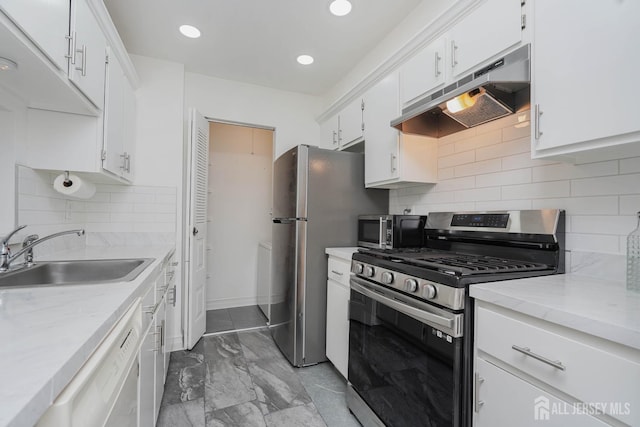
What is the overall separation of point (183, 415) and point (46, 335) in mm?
1409

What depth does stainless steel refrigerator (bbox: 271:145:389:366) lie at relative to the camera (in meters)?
2.16

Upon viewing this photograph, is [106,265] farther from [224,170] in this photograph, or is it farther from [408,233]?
[224,170]

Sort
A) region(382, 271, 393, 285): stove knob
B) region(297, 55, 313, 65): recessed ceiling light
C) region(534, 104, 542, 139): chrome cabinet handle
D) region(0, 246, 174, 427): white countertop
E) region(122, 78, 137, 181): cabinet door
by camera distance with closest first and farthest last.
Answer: region(0, 246, 174, 427): white countertop, region(534, 104, 542, 139): chrome cabinet handle, region(382, 271, 393, 285): stove knob, region(122, 78, 137, 181): cabinet door, region(297, 55, 313, 65): recessed ceiling light

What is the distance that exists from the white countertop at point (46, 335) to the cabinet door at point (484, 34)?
176cm

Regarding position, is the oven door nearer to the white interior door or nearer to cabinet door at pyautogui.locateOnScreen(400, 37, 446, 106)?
cabinet door at pyautogui.locateOnScreen(400, 37, 446, 106)

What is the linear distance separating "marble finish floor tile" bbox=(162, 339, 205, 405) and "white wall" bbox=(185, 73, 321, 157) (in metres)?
2.03

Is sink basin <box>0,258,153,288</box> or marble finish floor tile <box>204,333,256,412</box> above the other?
sink basin <box>0,258,153,288</box>

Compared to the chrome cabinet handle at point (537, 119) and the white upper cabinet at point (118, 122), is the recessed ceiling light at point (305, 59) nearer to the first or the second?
the white upper cabinet at point (118, 122)

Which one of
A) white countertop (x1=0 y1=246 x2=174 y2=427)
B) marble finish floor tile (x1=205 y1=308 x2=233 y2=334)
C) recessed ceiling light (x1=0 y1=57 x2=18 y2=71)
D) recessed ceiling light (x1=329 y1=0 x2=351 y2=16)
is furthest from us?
marble finish floor tile (x1=205 y1=308 x2=233 y2=334)

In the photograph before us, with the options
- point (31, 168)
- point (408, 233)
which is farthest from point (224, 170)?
point (408, 233)

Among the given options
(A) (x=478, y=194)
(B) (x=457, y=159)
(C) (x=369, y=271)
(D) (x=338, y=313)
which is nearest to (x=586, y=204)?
(A) (x=478, y=194)

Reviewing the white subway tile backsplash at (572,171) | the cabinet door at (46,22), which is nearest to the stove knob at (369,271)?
the white subway tile backsplash at (572,171)

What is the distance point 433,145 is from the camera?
6.61 ft

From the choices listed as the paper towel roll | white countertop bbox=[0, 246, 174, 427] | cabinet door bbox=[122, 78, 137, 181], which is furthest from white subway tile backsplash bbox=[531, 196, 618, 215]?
cabinet door bbox=[122, 78, 137, 181]
